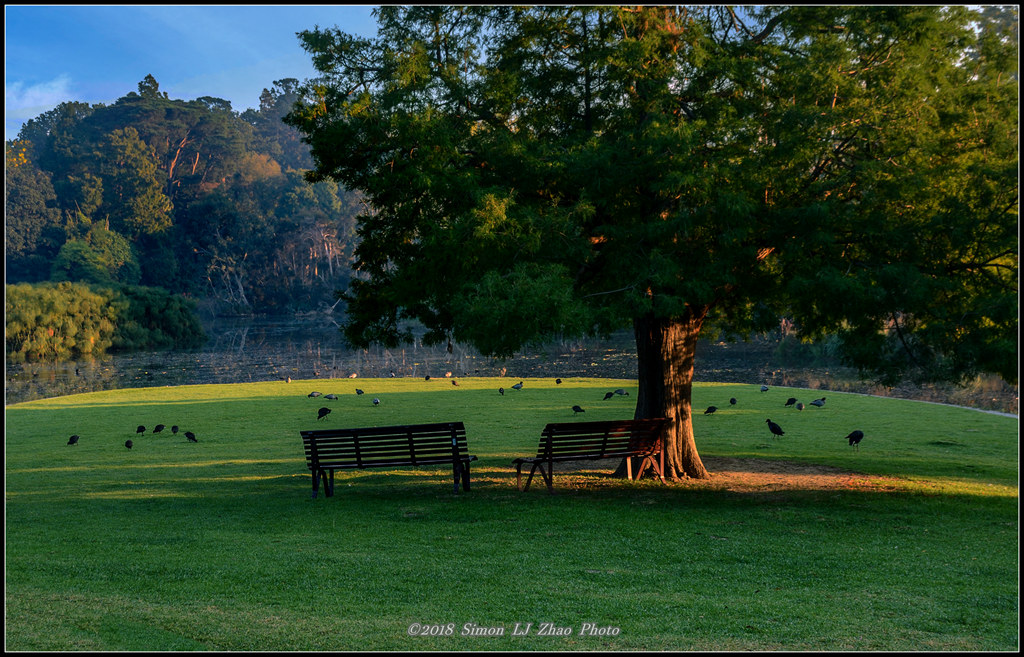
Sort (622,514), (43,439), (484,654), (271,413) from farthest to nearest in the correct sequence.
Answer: (271,413) < (43,439) < (622,514) < (484,654)

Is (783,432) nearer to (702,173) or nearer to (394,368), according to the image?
(702,173)

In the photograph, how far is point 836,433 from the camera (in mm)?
17188

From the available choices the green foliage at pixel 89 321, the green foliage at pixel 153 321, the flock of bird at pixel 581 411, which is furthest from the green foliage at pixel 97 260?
the flock of bird at pixel 581 411

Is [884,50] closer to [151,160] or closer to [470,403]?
[470,403]

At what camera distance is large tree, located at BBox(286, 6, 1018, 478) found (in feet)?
30.3

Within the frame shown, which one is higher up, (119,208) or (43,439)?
(119,208)

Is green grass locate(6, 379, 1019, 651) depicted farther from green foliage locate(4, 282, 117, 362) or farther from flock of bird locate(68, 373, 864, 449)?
green foliage locate(4, 282, 117, 362)

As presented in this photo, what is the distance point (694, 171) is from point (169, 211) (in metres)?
77.9

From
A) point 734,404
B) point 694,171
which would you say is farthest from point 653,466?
point 734,404

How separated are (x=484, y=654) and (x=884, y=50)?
31.0 feet

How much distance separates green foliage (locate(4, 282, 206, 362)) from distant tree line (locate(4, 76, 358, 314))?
Result: 12368 mm

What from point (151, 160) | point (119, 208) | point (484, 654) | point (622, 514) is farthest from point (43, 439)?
point (151, 160)

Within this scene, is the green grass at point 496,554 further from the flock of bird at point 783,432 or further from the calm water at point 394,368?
the calm water at point 394,368

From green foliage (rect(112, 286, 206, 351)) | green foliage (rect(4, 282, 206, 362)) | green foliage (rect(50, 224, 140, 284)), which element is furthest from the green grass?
green foliage (rect(50, 224, 140, 284))
